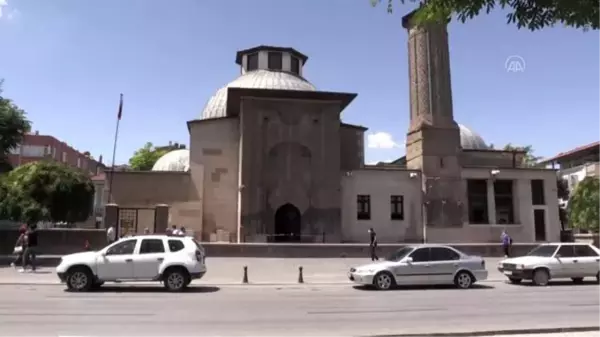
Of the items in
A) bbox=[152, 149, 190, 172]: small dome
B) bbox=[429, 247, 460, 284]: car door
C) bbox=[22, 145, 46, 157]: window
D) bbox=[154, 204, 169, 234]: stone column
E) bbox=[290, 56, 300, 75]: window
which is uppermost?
bbox=[290, 56, 300, 75]: window

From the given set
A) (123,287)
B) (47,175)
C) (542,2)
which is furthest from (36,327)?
(47,175)

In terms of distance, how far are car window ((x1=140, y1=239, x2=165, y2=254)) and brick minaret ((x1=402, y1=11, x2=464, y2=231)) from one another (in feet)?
86.5

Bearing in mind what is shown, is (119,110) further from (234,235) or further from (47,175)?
(234,235)

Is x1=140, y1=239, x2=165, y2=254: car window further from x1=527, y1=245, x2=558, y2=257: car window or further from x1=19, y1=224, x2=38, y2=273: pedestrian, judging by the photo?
x1=527, y1=245, x2=558, y2=257: car window

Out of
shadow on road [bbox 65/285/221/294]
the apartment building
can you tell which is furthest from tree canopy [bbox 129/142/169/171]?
shadow on road [bbox 65/285/221/294]

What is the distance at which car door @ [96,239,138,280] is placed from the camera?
1577 cm

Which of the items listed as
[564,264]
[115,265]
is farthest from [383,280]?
[115,265]

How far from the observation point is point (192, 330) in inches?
365

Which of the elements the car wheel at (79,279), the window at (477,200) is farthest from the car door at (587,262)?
the window at (477,200)

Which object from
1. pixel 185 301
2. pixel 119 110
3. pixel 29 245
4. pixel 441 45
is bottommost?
pixel 185 301

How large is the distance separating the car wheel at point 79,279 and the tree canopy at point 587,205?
33867mm

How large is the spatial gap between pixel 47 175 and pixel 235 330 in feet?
74.4

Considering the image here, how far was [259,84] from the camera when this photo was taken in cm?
4519

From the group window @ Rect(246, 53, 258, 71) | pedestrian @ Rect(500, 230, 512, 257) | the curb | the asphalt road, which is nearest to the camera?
the curb
